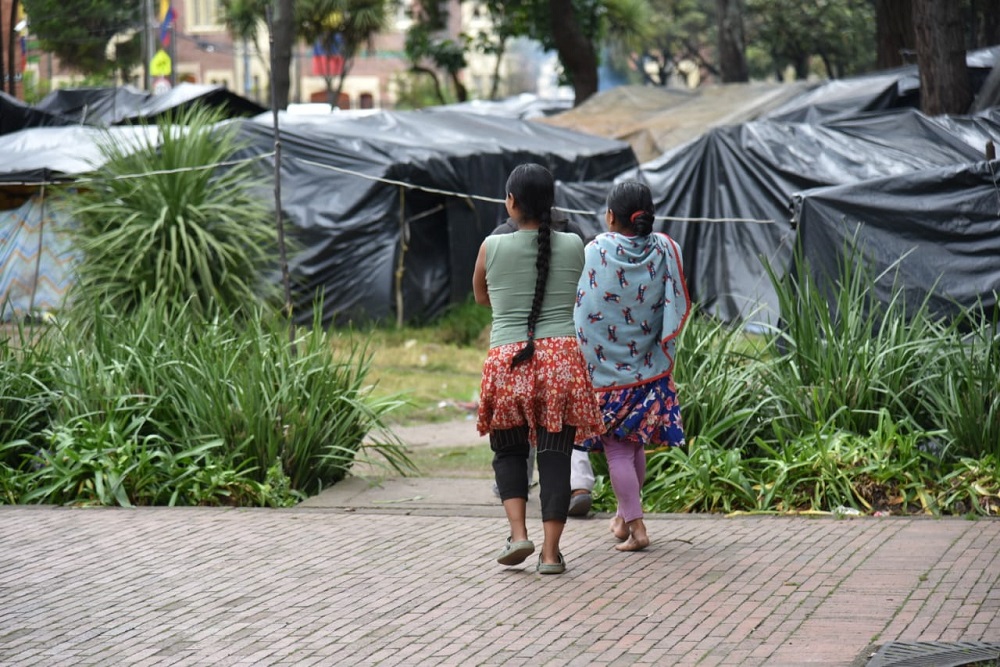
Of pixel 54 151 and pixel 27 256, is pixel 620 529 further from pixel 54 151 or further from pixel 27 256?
pixel 27 256

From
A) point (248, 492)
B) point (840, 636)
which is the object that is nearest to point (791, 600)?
point (840, 636)

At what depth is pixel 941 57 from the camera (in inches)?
522

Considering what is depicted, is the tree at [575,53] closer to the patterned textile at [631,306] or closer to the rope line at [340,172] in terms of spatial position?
the rope line at [340,172]

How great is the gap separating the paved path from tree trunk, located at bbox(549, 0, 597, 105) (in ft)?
60.6

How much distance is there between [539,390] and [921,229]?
5977 millimetres

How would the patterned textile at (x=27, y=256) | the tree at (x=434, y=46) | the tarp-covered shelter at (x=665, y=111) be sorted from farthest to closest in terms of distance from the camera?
1. the tree at (x=434, y=46)
2. the tarp-covered shelter at (x=665, y=111)
3. the patterned textile at (x=27, y=256)

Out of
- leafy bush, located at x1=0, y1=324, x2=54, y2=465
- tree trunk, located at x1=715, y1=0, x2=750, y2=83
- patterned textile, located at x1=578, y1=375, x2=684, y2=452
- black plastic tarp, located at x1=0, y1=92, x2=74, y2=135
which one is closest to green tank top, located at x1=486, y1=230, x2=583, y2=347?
patterned textile, located at x1=578, y1=375, x2=684, y2=452

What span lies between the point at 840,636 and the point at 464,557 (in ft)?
6.42

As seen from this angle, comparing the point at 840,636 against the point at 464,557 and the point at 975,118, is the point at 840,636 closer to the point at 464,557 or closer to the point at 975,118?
the point at 464,557

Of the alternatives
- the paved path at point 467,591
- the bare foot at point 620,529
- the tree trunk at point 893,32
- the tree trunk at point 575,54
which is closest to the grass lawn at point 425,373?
the paved path at point 467,591

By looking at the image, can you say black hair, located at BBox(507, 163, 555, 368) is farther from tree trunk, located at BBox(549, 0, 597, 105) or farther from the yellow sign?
the yellow sign

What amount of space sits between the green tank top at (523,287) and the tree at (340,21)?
29543mm

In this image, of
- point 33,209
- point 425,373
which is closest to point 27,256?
point 33,209

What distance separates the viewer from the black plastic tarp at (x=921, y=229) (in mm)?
10086
